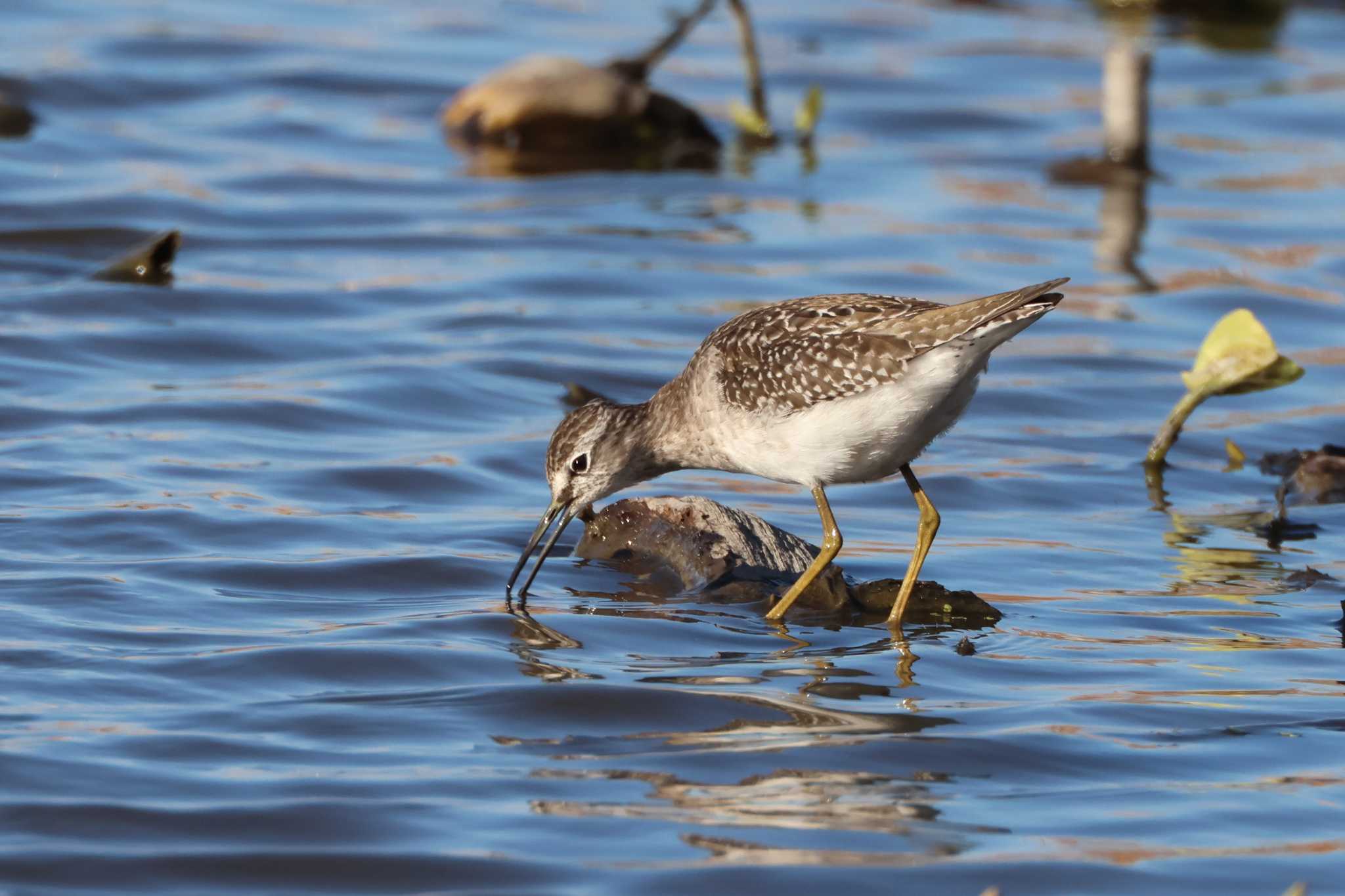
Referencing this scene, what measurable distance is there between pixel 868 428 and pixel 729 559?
3.59 ft

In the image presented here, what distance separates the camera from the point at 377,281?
13.5 m

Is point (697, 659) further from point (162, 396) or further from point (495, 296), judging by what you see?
point (495, 296)

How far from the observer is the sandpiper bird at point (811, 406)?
7.68m

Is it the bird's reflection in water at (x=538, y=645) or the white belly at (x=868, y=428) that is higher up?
the white belly at (x=868, y=428)

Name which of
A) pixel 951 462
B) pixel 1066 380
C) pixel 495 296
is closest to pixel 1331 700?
pixel 951 462

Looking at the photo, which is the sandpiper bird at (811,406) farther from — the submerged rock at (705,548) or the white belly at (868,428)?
the submerged rock at (705,548)

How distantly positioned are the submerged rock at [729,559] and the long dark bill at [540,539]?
10.5 inches

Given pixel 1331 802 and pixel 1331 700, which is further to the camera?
pixel 1331 700

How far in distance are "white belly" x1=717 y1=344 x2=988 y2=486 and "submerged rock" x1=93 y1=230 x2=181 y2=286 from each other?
5.81 m

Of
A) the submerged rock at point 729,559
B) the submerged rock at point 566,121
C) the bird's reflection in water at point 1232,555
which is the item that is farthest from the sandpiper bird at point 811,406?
the submerged rock at point 566,121

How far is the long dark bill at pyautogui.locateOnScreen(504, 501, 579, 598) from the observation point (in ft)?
26.8

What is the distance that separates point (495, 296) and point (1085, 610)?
6.29 metres

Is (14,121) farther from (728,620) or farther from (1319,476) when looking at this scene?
(1319,476)

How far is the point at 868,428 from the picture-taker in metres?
7.79
